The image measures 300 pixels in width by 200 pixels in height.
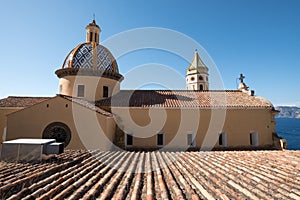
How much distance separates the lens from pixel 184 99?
16406mm

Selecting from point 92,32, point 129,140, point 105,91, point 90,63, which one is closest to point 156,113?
point 129,140

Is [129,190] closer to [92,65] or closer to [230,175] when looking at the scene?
[230,175]

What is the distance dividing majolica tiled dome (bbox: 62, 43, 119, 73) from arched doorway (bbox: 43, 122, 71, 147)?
23.4 feet

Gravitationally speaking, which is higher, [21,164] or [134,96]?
[134,96]

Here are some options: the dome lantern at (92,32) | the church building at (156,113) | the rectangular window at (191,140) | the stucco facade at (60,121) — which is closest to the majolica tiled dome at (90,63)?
the church building at (156,113)

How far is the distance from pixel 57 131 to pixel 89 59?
8202 millimetres

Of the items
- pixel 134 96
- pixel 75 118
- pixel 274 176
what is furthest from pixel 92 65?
pixel 274 176

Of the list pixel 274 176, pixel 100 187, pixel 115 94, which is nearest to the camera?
pixel 100 187

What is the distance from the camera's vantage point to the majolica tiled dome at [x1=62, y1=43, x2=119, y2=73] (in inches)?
640

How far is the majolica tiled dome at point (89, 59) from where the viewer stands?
1625cm

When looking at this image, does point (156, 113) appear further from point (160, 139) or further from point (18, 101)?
point (18, 101)

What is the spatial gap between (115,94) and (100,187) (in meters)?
14.3

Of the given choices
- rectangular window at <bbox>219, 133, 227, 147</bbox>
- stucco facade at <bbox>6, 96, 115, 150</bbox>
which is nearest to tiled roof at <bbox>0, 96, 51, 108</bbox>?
stucco facade at <bbox>6, 96, 115, 150</bbox>

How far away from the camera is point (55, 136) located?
34.7 feet
